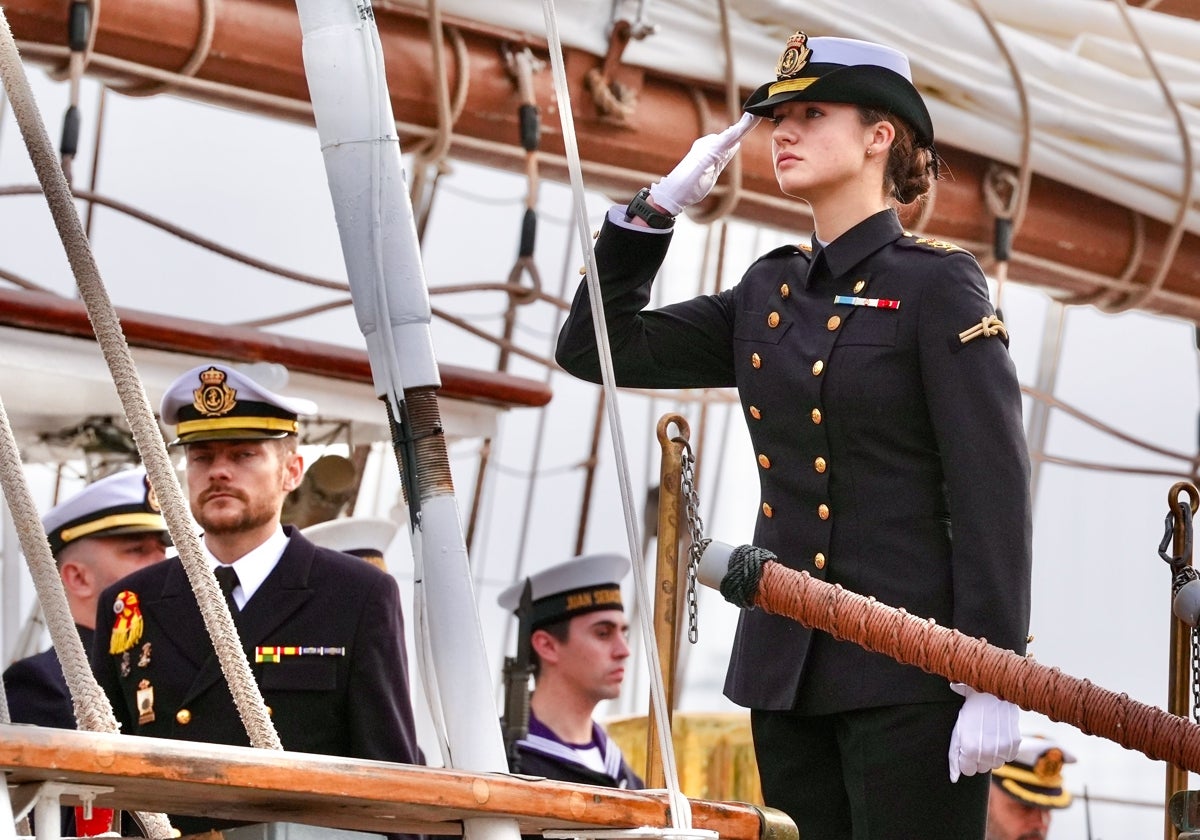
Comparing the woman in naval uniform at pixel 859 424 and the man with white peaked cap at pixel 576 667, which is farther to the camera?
the man with white peaked cap at pixel 576 667

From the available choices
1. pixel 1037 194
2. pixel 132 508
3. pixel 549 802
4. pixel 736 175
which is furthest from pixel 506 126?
pixel 549 802

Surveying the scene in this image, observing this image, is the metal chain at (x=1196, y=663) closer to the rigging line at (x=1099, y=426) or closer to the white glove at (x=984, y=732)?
the white glove at (x=984, y=732)

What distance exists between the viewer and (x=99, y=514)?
4.12 meters

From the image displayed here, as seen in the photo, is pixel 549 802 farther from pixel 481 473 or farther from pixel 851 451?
pixel 481 473

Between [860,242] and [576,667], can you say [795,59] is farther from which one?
[576,667]

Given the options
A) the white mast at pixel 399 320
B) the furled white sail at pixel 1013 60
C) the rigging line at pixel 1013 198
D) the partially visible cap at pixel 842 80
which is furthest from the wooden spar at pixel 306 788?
the rigging line at pixel 1013 198

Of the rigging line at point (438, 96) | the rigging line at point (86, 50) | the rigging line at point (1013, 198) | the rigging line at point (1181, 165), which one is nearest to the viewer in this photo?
the rigging line at point (86, 50)

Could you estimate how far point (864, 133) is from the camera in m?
2.40

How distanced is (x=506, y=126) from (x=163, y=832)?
2.64 metres

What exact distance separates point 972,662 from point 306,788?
0.75 metres

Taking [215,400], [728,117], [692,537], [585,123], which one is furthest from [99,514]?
[692,537]

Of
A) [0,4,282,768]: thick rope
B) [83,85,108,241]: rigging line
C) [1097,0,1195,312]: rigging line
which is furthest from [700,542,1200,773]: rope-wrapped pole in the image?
[83,85,108,241]: rigging line

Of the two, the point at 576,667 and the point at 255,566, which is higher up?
the point at 576,667

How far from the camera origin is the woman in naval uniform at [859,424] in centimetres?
221
